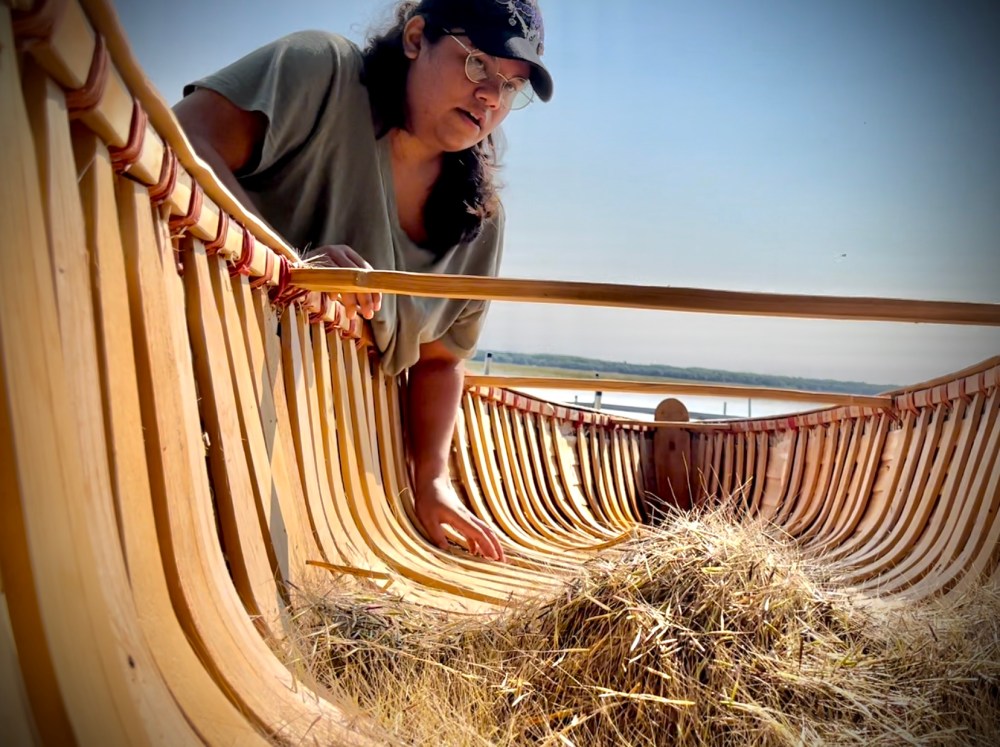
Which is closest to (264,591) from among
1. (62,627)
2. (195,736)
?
(195,736)

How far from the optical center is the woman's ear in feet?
6.95

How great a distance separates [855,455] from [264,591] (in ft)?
8.89

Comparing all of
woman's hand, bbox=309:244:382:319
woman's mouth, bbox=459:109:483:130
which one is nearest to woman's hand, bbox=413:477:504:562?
woman's hand, bbox=309:244:382:319

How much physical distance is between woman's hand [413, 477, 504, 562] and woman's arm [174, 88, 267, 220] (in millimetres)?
994

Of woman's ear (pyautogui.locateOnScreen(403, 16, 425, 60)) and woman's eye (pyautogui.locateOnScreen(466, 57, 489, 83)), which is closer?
woman's eye (pyautogui.locateOnScreen(466, 57, 489, 83))

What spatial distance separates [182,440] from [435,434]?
5.42ft

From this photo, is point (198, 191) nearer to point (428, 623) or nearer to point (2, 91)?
point (2, 91)

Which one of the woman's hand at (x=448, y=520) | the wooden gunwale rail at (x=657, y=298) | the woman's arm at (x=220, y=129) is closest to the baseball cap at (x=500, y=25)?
the woman's arm at (x=220, y=129)

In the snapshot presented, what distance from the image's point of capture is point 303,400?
1709 millimetres

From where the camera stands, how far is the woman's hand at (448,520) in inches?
90.7

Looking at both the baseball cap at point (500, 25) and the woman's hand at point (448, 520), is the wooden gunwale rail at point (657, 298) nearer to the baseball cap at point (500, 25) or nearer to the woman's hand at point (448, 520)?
the baseball cap at point (500, 25)

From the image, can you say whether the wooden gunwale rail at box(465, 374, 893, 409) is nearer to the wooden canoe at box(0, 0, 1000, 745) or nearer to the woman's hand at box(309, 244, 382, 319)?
the wooden canoe at box(0, 0, 1000, 745)

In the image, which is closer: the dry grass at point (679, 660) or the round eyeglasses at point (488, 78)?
the dry grass at point (679, 660)

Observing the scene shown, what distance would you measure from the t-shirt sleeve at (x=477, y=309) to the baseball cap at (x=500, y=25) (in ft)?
1.85
